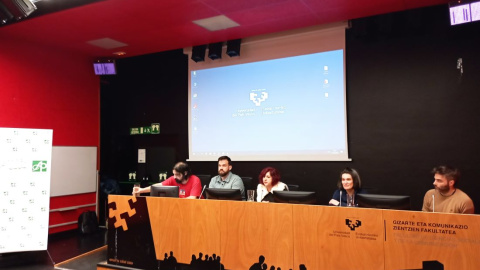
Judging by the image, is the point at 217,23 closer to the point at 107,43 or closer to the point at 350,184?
the point at 107,43

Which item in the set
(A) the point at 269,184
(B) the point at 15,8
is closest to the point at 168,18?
(B) the point at 15,8

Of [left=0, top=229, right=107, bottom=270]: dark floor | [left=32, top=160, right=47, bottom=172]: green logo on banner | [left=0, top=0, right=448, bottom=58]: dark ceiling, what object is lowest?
[left=0, top=229, right=107, bottom=270]: dark floor

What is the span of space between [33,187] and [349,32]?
4496 millimetres

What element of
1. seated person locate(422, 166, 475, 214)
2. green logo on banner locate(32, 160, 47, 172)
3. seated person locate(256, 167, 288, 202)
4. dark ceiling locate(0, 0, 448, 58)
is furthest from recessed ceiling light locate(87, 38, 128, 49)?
seated person locate(422, 166, 475, 214)

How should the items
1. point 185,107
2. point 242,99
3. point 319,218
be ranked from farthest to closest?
point 185,107, point 242,99, point 319,218

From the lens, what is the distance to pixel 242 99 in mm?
5270

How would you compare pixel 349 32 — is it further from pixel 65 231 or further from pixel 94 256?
pixel 65 231

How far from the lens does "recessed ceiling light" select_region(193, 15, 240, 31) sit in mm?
4361

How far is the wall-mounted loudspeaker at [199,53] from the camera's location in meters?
5.48

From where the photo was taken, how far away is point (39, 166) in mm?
4191

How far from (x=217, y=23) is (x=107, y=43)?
192 centimetres

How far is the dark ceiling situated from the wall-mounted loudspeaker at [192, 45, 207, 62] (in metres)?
0.16

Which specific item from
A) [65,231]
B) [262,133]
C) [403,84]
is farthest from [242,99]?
[65,231]

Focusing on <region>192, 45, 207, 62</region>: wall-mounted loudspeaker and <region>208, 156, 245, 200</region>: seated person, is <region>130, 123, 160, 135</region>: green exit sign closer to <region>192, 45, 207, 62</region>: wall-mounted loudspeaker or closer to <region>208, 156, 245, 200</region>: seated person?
<region>192, 45, 207, 62</region>: wall-mounted loudspeaker
